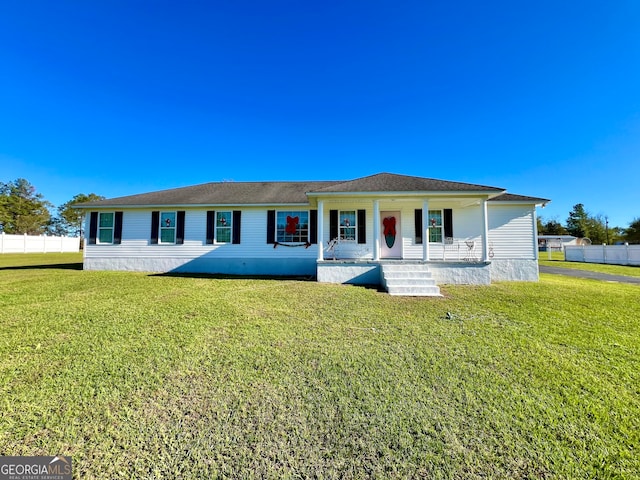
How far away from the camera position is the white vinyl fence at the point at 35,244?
27.3 metres

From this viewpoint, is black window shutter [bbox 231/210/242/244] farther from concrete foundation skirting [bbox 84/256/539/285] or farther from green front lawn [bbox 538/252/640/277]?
green front lawn [bbox 538/252/640/277]

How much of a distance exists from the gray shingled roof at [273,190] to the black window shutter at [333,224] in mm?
1257

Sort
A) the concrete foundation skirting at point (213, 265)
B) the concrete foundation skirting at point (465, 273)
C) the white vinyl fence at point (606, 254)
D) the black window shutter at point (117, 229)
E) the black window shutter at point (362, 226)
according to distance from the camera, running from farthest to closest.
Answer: the white vinyl fence at point (606, 254)
the black window shutter at point (117, 229)
the concrete foundation skirting at point (213, 265)
the black window shutter at point (362, 226)
the concrete foundation skirting at point (465, 273)

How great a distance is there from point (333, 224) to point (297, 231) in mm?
1684

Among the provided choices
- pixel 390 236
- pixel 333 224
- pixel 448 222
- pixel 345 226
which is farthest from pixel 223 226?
pixel 448 222

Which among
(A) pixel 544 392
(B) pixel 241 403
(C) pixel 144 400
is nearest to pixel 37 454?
(C) pixel 144 400

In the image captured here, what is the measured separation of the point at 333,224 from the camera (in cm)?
1152

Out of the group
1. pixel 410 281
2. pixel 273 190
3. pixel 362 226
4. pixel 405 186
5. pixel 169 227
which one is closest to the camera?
pixel 410 281

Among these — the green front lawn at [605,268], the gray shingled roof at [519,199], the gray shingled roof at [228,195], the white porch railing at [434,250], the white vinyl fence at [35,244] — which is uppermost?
the gray shingled roof at [228,195]

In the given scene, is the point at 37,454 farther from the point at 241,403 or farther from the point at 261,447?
the point at 261,447

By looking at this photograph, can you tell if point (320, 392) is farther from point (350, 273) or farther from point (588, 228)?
point (588, 228)

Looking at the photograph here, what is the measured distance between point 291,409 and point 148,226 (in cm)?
1277

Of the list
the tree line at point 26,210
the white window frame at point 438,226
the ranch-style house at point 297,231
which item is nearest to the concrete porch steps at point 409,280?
the ranch-style house at point 297,231

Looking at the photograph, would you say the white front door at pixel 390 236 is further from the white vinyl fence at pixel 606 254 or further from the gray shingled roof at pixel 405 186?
the white vinyl fence at pixel 606 254
